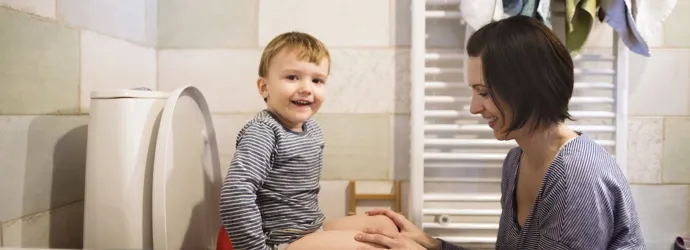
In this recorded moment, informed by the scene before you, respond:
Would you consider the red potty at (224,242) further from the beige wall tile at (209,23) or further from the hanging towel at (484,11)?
the hanging towel at (484,11)

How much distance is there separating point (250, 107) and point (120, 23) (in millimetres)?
419

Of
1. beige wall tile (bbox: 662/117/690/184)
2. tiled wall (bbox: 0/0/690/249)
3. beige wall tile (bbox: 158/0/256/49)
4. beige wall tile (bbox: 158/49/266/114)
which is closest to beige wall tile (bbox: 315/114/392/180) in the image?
tiled wall (bbox: 0/0/690/249)

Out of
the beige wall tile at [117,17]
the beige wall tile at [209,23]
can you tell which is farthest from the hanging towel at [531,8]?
the beige wall tile at [117,17]

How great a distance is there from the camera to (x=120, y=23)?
1.32 m

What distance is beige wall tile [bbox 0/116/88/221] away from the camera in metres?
0.92

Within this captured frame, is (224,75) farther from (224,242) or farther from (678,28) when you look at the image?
(678,28)

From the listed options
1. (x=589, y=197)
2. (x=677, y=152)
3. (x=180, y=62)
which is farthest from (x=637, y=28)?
(x=180, y=62)

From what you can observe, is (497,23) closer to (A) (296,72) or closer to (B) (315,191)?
(A) (296,72)

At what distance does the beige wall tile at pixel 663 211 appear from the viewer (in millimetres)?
1517

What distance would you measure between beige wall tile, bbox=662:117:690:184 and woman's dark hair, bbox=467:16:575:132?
833 mm

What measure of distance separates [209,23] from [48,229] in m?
0.73

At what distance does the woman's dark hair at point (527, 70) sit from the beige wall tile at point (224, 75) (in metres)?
0.81

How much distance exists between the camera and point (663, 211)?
1.52 meters

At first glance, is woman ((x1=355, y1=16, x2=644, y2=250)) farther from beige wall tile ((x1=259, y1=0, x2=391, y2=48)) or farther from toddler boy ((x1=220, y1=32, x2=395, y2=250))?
beige wall tile ((x1=259, y1=0, x2=391, y2=48))
